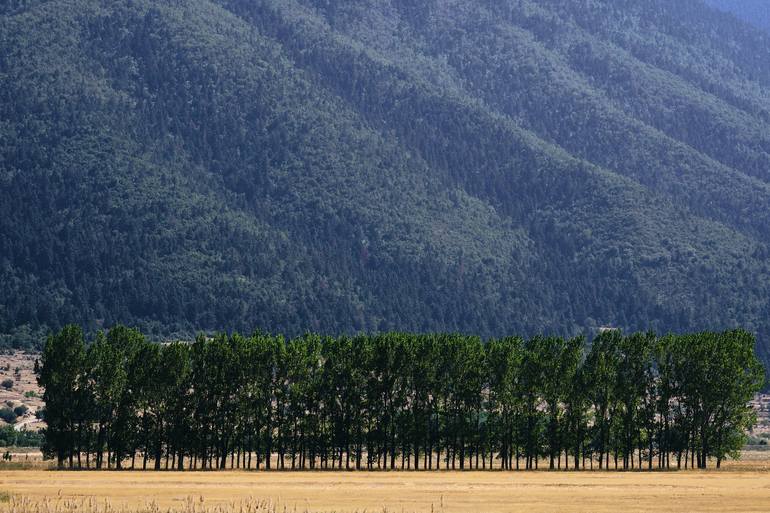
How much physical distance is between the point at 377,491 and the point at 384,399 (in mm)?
36378

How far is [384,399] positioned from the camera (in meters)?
127

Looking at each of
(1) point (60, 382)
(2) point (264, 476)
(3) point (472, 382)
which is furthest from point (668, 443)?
(1) point (60, 382)

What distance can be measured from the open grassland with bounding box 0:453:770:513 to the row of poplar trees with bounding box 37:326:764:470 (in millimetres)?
11200

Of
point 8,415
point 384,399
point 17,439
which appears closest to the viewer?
point 384,399

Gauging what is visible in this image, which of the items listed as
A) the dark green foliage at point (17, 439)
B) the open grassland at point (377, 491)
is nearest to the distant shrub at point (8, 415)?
the dark green foliage at point (17, 439)

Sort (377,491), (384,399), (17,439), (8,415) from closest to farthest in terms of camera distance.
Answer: (377,491), (384,399), (17,439), (8,415)

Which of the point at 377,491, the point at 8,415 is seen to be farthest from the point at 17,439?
the point at 377,491

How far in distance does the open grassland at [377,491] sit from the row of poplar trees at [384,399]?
11200mm

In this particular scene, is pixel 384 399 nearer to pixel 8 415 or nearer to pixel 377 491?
pixel 377 491

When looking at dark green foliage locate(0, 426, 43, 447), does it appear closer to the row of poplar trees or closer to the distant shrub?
the distant shrub

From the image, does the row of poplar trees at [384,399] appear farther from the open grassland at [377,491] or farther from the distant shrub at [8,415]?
the distant shrub at [8,415]

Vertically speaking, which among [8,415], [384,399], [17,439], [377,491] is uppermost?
[377,491]

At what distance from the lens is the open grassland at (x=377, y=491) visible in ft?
263

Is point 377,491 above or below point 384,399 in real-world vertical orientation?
above
